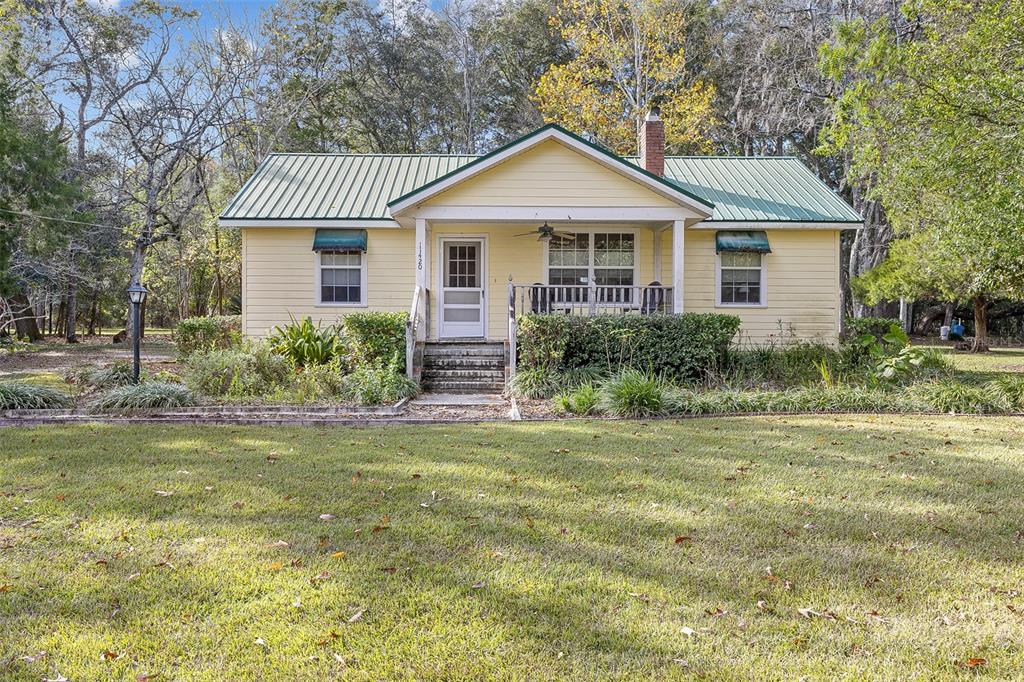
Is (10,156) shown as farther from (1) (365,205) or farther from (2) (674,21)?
(2) (674,21)

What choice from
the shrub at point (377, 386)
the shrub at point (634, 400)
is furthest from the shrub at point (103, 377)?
the shrub at point (634, 400)

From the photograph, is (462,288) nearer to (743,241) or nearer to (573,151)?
(573,151)

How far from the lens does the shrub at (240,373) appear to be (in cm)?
952

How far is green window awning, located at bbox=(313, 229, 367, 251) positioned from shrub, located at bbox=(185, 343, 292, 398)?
400 centimetres

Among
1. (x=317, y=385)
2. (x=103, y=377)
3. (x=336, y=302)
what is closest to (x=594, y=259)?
(x=336, y=302)

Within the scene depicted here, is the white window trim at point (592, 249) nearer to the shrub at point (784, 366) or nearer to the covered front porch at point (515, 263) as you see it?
the covered front porch at point (515, 263)

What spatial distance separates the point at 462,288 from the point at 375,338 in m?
3.38

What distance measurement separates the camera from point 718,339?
37.4 feet

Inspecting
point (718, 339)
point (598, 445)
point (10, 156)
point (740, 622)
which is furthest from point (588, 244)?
point (10, 156)

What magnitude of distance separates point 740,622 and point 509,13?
2910 centimetres

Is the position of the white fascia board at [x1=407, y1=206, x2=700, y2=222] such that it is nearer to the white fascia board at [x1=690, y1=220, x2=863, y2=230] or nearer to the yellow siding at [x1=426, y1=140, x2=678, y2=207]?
the yellow siding at [x1=426, y1=140, x2=678, y2=207]

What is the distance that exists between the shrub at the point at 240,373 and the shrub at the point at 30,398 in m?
1.57

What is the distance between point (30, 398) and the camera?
8391 mm

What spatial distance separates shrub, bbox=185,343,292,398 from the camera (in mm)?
9516
